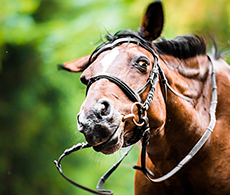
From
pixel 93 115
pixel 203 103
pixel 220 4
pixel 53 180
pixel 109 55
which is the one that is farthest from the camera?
pixel 53 180

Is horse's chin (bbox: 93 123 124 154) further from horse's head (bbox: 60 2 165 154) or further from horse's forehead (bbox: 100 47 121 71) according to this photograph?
horse's forehead (bbox: 100 47 121 71)

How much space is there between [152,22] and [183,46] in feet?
1.49

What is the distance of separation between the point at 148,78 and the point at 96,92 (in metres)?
0.42

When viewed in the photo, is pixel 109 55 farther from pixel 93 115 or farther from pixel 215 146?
pixel 215 146

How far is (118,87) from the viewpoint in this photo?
5.33ft

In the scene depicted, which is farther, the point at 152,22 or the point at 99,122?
the point at 152,22

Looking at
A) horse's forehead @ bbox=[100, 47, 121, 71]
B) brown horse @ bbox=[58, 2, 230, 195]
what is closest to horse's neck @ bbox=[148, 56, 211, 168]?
brown horse @ bbox=[58, 2, 230, 195]

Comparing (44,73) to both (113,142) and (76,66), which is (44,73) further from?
(113,142)

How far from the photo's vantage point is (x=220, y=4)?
4.52 meters

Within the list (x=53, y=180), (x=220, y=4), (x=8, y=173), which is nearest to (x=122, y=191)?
(x=53, y=180)

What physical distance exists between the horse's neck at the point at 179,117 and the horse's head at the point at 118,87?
182 mm

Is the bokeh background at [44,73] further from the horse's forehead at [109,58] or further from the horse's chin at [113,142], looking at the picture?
the horse's chin at [113,142]

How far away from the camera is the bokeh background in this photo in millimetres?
4402

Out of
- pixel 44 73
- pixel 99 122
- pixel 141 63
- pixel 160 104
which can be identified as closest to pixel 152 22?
pixel 141 63
